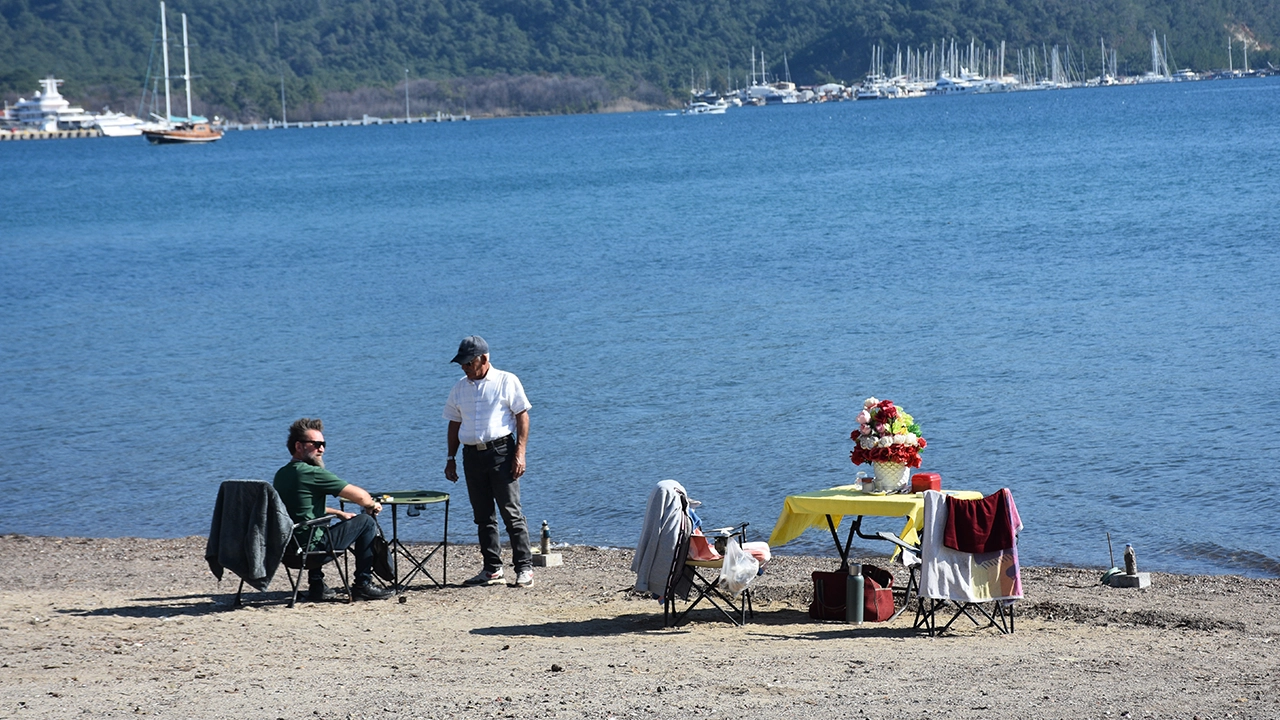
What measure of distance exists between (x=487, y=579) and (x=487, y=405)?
1.21 meters

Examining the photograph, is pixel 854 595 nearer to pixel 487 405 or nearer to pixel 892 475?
pixel 892 475

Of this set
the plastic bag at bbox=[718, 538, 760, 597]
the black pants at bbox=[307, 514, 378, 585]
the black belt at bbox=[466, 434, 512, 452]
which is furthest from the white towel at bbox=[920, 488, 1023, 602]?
the black pants at bbox=[307, 514, 378, 585]

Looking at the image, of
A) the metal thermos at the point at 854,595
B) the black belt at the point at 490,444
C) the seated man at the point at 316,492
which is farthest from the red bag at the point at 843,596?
the seated man at the point at 316,492

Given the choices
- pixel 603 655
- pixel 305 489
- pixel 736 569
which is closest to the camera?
pixel 603 655

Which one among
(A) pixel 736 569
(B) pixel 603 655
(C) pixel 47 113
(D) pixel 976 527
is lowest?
(B) pixel 603 655

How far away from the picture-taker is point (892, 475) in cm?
839

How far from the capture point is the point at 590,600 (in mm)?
9117

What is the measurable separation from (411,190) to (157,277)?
116ft

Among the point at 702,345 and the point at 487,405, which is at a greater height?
Result: the point at 487,405

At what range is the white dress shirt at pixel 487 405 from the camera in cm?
916

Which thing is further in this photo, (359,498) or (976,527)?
(359,498)

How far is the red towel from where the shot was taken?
7.73 metres

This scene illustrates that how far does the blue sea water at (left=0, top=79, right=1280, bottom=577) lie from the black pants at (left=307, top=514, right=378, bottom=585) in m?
3.21

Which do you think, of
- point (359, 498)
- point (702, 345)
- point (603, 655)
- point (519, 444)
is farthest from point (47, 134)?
point (603, 655)
